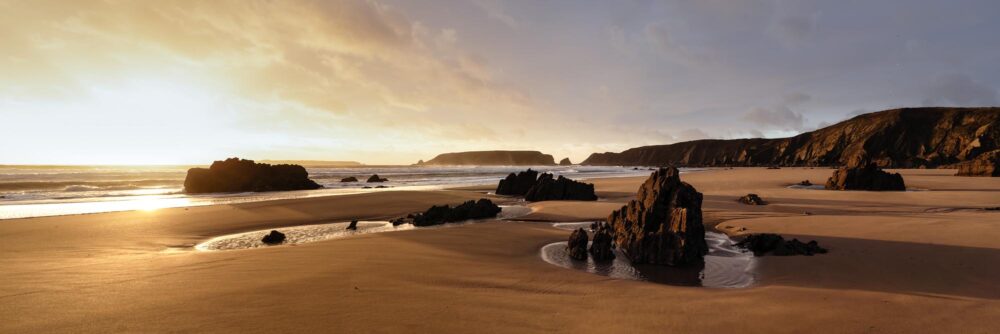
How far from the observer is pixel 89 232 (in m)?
12.8

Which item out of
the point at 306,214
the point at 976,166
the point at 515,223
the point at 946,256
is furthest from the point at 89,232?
the point at 976,166

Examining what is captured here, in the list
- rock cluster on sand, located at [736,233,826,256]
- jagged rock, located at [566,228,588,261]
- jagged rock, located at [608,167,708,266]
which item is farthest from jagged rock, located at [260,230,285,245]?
rock cluster on sand, located at [736,233,826,256]

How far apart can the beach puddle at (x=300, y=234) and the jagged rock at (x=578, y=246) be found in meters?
6.64

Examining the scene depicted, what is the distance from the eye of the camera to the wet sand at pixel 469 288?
4.62 metres

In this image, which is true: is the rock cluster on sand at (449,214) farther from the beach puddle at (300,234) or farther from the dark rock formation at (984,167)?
the dark rock formation at (984,167)

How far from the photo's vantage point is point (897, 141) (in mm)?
95438

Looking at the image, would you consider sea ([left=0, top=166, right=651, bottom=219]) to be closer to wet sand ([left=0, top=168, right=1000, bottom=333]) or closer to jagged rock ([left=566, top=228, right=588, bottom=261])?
wet sand ([left=0, top=168, right=1000, bottom=333])

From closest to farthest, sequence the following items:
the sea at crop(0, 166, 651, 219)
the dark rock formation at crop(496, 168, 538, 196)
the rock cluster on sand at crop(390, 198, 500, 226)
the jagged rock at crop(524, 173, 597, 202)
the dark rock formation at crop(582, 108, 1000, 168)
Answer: the rock cluster on sand at crop(390, 198, 500, 226) → the sea at crop(0, 166, 651, 219) → the jagged rock at crop(524, 173, 597, 202) → the dark rock formation at crop(496, 168, 538, 196) → the dark rock formation at crop(582, 108, 1000, 168)

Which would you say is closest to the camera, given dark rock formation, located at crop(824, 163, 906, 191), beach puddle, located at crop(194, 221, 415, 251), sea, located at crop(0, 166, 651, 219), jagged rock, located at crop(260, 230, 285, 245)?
beach puddle, located at crop(194, 221, 415, 251)

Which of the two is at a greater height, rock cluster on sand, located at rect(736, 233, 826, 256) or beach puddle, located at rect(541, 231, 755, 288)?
rock cluster on sand, located at rect(736, 233, 826, 256)

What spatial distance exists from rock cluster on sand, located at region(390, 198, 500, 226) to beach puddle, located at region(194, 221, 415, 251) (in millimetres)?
492

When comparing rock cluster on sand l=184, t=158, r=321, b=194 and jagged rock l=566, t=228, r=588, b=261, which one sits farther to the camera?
rock cluster on sand l=184, t=158, r=321, b=194

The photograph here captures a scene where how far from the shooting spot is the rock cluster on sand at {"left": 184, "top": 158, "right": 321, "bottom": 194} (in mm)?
34750

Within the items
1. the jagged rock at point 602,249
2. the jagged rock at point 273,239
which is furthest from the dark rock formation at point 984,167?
the jagged rock at point 273,239
